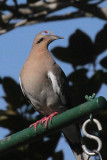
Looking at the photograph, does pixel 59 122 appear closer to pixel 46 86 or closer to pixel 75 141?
pixel 75 141

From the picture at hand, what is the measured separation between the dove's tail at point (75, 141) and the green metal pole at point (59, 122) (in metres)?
0.84

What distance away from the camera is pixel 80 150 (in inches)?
147

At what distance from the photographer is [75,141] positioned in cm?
389

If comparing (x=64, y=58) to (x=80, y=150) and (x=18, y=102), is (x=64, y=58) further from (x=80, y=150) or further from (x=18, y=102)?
(x=80, y=150)

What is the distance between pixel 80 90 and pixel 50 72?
0.38m

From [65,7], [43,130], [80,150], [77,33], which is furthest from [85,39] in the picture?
[43,130]

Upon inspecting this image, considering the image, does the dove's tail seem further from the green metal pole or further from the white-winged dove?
the green metal pole

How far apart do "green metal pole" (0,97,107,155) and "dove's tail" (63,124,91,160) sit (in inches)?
33.2

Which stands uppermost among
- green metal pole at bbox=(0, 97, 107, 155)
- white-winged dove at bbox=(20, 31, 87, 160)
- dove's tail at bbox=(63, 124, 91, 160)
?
white-winged dove at bbox=(20, 31, 87, 160)

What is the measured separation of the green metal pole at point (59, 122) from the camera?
8.23 ft

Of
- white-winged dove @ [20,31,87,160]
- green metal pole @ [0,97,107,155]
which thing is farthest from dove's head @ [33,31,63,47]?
green metal pole @ [0,97,107,155]

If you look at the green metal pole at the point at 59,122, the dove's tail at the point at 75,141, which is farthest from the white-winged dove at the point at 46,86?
the green metal pole at the point at 59,122

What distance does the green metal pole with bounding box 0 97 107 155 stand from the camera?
2510 mm

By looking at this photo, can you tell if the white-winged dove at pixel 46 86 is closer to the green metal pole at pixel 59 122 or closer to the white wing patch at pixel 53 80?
the white wing patch at pixel 53 80
